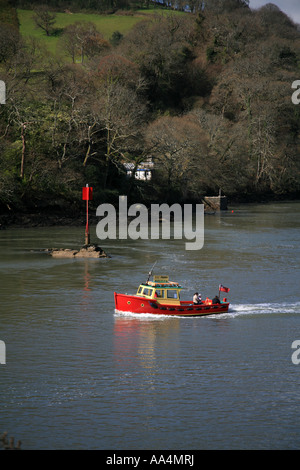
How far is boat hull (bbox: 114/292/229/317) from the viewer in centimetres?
3341

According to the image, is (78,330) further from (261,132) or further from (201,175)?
(261,132)

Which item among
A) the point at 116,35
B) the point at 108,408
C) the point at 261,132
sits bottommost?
the point at 108,408

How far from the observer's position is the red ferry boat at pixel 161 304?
110 ft

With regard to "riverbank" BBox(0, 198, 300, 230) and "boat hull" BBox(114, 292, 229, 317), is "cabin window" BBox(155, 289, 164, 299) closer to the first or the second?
"boat hull" BBox(114, 292, 229, 317)

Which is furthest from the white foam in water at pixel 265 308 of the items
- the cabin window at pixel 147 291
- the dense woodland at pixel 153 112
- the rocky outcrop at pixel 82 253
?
the dense woodland at pixel 153 112

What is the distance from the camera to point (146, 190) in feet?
324

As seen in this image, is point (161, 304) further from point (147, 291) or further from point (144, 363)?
point (144, 363)

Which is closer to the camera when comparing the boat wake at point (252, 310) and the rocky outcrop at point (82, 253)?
the boat wake at point (252, 310)

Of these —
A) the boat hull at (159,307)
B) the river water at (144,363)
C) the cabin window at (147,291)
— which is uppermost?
the cabin window at (147,291)

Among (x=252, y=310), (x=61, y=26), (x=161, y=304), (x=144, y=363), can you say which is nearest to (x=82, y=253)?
(x=161, y=304)

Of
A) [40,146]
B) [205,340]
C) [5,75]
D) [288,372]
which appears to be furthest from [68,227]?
[288,372]

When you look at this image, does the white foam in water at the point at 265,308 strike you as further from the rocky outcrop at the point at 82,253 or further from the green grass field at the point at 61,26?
the green grass field at the point at 61,26

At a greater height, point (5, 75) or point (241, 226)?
point (5, 75)

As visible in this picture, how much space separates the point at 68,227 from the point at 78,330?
46.6 meters
